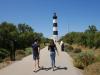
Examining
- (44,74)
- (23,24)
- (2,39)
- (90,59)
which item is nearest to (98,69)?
(44,74)

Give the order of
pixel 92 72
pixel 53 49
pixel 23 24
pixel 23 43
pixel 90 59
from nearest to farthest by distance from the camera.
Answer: pixel 92 72 < pixel 53 49 < pixel 90 59 < pixel 23 43 < pixel 23 24

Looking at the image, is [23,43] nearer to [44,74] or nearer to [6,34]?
[6,34]

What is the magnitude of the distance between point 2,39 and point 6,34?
487 cm

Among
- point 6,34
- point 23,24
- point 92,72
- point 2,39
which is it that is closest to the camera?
point 92,72

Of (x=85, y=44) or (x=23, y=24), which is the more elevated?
(x=23, y=24)

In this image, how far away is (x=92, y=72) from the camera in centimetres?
1595

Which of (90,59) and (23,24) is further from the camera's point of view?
(23,24)

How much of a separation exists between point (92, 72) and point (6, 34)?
5073cm

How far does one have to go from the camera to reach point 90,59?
20.4 metres

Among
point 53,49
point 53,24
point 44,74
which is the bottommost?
point 44,74

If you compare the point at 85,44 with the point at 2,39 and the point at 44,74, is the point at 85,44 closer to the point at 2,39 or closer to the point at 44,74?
the point at 2,39

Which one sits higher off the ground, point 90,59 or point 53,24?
point 53,24

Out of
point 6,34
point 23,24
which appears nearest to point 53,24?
point 23,24

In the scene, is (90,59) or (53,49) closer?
(53,49)
